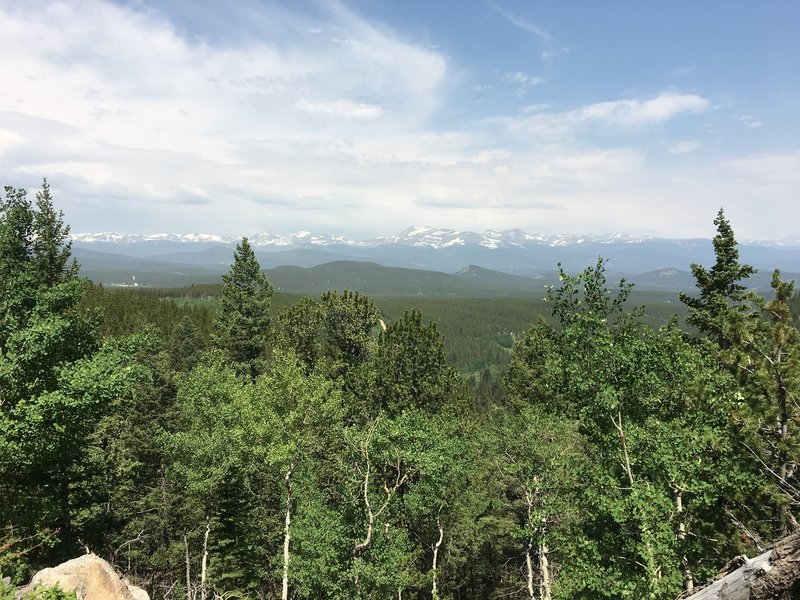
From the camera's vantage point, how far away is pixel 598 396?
481 inches

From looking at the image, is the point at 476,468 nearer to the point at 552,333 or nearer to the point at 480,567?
the point at 480,567

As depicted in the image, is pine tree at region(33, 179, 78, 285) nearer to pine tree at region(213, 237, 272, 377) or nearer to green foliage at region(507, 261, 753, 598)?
pine tree at region(213, 237, 272, 377)

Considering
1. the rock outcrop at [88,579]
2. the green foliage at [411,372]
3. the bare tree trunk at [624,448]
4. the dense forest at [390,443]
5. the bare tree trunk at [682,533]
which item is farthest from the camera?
the green foliage at [411,372]

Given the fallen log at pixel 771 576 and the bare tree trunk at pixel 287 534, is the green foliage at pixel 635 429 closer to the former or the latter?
the fallen log at pixel 771 576

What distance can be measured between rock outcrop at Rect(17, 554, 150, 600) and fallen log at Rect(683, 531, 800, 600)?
56.9 ft

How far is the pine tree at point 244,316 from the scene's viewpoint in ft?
121

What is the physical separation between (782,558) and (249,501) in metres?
27.3

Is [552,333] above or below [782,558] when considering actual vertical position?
above

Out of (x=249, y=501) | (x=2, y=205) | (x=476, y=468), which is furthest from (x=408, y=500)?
(x=2, y=205)

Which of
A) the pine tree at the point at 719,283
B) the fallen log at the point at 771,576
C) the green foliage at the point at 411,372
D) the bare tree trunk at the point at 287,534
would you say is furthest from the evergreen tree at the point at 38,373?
the pine tree at the point at 719,283

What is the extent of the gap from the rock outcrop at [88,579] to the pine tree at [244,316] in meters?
20.9

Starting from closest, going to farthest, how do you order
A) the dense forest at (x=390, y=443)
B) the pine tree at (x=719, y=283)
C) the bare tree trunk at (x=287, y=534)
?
1. the dense forest at (x=390, y=443)
2. the bare tree trunk at (x=287, y=534)
3. the pine tree at (x=719, y=283)

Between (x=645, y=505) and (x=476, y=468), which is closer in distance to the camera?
(x=645, y=505)

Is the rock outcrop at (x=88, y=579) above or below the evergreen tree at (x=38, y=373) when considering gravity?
below
